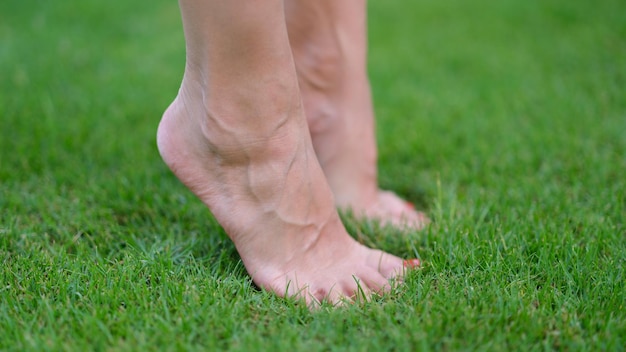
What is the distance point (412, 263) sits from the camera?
1.29 meters

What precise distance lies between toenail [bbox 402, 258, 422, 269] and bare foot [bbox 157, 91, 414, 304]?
23mm

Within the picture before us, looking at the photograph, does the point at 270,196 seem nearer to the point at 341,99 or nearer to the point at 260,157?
the point at 260,157

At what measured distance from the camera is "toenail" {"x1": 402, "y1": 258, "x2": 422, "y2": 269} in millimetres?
1274

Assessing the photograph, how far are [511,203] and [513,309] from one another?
1.82ft

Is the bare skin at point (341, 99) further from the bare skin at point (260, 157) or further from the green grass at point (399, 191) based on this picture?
the bare skin at point (260, 157)

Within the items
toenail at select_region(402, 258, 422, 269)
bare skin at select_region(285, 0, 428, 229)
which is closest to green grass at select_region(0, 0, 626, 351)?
toenail at select_region(402, 258, 422, 269)

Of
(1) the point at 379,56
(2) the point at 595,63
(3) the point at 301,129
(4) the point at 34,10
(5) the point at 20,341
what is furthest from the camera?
(4) the point at 34,10

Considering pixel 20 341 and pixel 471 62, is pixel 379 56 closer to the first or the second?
pixel 471 62

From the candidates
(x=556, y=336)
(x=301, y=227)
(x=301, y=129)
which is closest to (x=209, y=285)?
(x=301, y=227)

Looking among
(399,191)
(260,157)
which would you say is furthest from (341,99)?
(260,157)

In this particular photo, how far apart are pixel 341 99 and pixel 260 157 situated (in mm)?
471

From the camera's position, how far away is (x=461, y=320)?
1049 mm

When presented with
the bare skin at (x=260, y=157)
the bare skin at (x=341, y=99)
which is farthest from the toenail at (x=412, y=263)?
the bare skin at (x=341, y=99)

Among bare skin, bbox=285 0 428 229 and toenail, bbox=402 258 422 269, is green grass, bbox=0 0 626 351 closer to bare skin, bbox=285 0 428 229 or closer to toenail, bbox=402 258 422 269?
toenail, bbox=402 258 422 269
